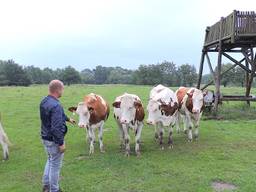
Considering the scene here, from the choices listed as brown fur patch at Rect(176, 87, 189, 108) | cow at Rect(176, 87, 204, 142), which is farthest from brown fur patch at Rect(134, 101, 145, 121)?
brown fur patch at Rect(176, 87, 189, 108)

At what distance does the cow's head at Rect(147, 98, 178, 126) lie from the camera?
1274cm

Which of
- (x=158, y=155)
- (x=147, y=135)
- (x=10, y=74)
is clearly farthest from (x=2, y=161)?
(x=10, y=74)

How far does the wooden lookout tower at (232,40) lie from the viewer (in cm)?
1800

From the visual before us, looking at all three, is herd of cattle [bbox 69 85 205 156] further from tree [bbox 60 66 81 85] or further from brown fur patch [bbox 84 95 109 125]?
tree [bbox 60 66 81 85]

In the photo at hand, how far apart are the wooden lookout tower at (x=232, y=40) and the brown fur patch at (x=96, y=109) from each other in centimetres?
762

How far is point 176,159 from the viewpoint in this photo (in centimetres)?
1171

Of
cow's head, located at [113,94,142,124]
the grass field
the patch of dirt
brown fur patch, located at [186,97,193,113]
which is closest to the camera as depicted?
the patch of dirt

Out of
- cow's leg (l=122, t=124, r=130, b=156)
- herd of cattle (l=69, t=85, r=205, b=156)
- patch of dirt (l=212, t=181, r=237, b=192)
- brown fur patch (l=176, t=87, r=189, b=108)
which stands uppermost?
brown fur patch (l=176, t=87, r=189, b=108)

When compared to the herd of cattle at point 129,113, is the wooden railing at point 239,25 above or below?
above

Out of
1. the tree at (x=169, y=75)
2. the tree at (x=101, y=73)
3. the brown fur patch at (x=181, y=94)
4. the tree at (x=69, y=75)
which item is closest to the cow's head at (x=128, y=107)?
the brown fur patch at (x=181, y=94)

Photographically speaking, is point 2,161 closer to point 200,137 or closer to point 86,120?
point 86,120

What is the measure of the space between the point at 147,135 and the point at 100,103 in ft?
10.8

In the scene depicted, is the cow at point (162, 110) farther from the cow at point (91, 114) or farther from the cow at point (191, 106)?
the cow at point (91, 114)

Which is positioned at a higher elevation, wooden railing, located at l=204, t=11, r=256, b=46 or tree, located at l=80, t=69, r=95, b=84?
wooden railing, located at l=204, t=11, r=256, b=46
